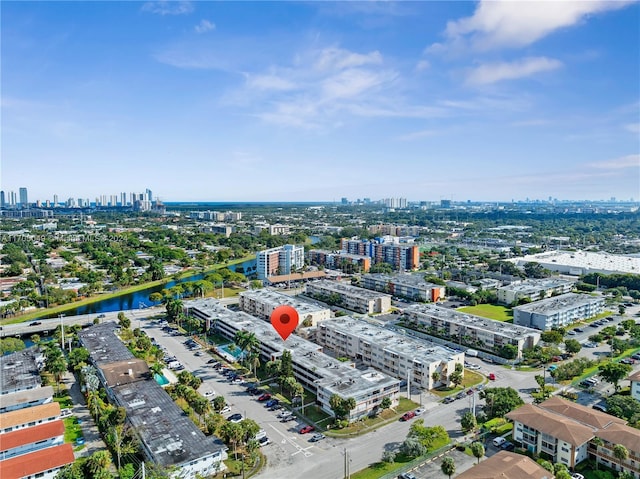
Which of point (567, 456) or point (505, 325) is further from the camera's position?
point (505, 325)

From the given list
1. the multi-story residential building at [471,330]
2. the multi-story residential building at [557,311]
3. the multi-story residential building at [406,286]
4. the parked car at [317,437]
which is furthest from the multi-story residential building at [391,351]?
the multi-story residential building at [406,286]

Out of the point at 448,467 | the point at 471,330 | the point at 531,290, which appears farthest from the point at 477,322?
the point at 448,467

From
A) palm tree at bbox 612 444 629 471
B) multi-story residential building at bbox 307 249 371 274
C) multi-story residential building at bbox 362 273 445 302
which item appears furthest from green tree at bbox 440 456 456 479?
multi-story residential building at bbox 307 249 371 274

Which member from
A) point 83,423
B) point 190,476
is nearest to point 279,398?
point 190,476

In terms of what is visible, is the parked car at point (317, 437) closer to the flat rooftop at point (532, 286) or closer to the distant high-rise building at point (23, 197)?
the flat rooftop at point (532, 286)

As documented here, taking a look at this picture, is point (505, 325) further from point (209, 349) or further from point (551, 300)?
point (209, 349)

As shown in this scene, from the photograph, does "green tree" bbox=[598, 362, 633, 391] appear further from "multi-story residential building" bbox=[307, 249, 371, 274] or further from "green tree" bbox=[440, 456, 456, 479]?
"multi-story residential building" bbox=[307, 249, 371, 274]

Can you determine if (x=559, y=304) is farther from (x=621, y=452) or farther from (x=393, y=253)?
(x=393, y=253)
